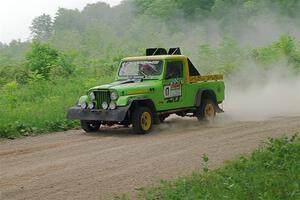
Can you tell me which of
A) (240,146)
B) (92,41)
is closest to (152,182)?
(240,146)

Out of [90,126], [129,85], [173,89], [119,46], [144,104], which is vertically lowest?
[90,126]

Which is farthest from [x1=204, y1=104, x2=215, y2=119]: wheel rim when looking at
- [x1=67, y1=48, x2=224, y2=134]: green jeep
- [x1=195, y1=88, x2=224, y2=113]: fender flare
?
[x1=195, y1=88, x2=224, y2=113]: fender flare

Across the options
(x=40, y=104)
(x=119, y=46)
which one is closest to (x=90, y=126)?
(x=40, y=104)

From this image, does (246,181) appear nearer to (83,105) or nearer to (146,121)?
(146,121)

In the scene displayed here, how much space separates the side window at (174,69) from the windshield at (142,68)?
0.24m

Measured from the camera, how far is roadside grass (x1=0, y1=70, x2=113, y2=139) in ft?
47.1

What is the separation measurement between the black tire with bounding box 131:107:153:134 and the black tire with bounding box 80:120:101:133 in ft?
3.96

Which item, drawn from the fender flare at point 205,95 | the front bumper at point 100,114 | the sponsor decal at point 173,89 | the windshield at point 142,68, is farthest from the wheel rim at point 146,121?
the fender flare at point 205,95

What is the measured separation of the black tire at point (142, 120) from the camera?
13391 mm

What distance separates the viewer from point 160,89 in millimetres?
14172

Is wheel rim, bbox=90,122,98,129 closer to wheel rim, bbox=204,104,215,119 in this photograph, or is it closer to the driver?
the driver

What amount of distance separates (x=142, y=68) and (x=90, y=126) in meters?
2.12

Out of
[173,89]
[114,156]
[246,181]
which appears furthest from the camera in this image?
[173,89]

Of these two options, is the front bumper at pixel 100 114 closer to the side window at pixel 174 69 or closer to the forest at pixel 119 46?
the forest at pixel 119 46
